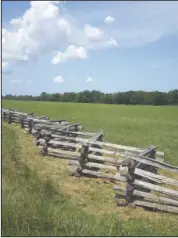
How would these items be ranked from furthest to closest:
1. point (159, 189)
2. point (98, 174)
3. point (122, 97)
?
point (122, 97) → point (98, 174) → point (159, 189)

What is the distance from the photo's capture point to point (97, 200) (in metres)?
8.80

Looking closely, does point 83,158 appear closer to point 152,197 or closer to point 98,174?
point 98,174

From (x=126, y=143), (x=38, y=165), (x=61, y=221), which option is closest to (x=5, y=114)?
(x=126, y=143)

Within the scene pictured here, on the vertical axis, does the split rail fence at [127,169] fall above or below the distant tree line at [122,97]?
below

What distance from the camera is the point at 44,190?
25.3 ft

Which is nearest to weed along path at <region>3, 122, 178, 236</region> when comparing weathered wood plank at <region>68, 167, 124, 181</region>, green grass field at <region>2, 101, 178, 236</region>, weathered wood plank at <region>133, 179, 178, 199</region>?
green grass field at <region>2, 101, 178, 236</region>

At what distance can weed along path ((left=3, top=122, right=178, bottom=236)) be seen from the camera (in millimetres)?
6453

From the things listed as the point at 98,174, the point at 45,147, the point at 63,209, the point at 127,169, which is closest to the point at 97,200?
the point at 127,169

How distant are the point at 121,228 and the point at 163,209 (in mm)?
3016

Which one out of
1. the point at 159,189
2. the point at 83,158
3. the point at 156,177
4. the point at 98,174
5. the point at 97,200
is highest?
the point at 156,177

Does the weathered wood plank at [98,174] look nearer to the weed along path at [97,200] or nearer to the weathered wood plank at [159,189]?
the weed along path at [97,200]

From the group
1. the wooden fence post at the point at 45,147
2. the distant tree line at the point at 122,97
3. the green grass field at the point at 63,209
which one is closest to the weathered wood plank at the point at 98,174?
the green grass field at the point at 63,209

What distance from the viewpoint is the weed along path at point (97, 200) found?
645 centimetres

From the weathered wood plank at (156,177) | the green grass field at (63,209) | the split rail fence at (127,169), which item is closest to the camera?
the green grass field at (63,209)
